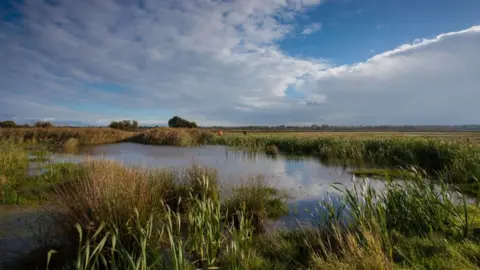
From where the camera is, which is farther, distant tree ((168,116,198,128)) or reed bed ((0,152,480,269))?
distant tree ((168,116,198,128))

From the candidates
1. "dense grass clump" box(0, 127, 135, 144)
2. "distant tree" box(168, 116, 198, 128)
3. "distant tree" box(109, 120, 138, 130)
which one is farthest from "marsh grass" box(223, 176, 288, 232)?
"distant tree" box(168, 116, 198, 128)

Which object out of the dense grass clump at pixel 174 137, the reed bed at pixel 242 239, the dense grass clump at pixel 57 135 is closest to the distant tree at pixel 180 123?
the dense grass clump at pixel 174 137

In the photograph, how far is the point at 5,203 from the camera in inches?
269

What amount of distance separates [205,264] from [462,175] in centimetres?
1061

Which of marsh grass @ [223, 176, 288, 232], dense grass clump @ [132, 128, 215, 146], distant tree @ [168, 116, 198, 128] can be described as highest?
distant tree @ [168, 116, 198, 128]

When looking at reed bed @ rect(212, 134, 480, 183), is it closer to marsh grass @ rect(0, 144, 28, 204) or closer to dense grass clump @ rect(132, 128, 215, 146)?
marsh grass @ rect(0, 144, 28, 204)

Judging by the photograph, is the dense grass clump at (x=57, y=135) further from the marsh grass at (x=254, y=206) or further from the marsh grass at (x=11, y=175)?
the marsh grass at (x=254, y=206)

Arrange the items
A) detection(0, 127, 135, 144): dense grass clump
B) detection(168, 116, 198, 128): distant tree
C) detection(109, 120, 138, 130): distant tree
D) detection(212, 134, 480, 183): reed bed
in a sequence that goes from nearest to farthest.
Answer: detection(212, 134, 480, 183): reed bed, detection(0, 127, 135, 144): dense grass clump, detection(109, 120, 138, 130): distant tree, detection(168, 116, 198, 128): distant tree

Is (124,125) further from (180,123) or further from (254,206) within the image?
(254,206)

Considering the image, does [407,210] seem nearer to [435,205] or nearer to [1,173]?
[435,205]

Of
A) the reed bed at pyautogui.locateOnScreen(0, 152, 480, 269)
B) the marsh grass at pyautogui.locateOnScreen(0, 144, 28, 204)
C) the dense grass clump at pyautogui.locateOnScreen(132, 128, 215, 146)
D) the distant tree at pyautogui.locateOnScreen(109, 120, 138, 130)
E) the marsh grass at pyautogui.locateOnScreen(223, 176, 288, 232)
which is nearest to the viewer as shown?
the reed bed at pyautogui.locateOnScreen(0, 152, 480, 269)

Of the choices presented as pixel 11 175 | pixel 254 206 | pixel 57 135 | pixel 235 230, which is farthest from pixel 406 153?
pixel 57 135

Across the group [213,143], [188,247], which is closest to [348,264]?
[188,247]

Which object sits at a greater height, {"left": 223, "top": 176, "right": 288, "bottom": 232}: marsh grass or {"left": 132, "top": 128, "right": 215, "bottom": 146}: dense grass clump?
{"left": 132, "top": 128, "right": 215, "bottom": 146}: dense grass clump
